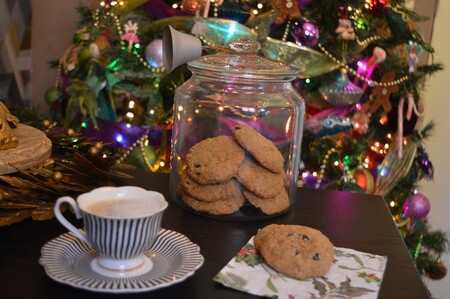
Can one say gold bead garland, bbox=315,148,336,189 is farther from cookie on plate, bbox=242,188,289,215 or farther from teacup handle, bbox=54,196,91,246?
teacup handle, bbox=54,196,91,246

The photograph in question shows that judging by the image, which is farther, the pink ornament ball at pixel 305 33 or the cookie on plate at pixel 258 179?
the pink ornament ball at pixel 305 33

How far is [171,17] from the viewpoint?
159cm

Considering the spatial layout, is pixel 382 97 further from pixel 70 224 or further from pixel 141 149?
pixel 70 224

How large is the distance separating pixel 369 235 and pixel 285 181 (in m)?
0.15

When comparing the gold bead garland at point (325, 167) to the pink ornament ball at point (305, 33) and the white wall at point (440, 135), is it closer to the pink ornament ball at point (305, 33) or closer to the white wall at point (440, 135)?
the pink ornament ball at point (305, 33)

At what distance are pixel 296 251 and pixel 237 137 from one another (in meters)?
0.21

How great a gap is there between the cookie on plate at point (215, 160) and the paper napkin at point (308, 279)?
12 centimetres

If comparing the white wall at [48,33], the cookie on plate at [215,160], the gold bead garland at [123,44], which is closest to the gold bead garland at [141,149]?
the gold bead garland at [123,44]

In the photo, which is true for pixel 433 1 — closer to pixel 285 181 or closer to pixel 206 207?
pixel 285 181

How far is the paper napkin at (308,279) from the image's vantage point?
0.61 metres

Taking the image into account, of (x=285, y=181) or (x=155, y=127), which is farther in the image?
(x=155, y=127)

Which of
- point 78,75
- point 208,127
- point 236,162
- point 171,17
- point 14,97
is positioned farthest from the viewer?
point 14,97

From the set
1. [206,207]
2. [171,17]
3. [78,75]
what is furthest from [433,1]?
[206,207]

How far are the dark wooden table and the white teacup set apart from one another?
0.14 ft
